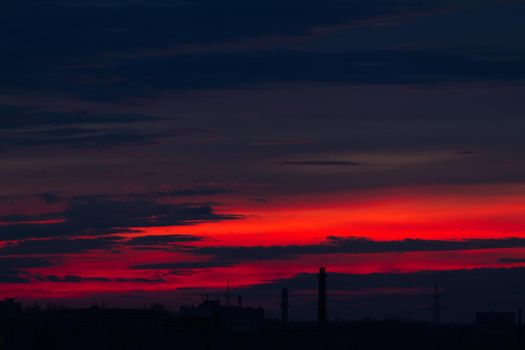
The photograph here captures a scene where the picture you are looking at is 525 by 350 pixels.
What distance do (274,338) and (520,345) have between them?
39.5 meters

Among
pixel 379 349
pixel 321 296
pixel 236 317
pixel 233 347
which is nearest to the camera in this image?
pixel 233 347

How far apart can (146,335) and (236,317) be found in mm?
57356

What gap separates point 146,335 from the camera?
126 metres

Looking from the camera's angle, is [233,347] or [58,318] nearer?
[233,347]

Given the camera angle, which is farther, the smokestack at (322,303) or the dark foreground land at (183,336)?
the smokestack at (322,303)

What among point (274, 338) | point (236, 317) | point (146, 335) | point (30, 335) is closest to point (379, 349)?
point (236, 317)

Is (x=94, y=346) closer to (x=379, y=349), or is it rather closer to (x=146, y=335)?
(x=146, y=335)

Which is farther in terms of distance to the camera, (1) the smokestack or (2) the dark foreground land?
(1) the smokestack

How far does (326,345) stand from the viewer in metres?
143

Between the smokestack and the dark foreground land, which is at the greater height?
the smokestack

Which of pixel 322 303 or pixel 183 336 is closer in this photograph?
pixel 183 336

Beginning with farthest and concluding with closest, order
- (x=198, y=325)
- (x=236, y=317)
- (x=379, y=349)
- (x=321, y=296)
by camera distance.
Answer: (x=236, y=317)
(x=379, y=349)
(x=321, y=296)
(x=198, y=325)

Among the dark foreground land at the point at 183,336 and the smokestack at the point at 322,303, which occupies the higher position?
A: the smokestack at the point at 322,303

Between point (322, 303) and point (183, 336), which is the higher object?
point (322, 303)
